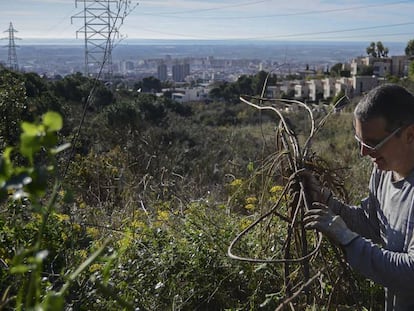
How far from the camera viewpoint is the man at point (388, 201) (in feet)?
5.49

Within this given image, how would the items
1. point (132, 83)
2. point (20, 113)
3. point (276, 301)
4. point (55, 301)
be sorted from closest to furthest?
point (55, 301), point (276, 301), point (20, 113), point (132, 83)

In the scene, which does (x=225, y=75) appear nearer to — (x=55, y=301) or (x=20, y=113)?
(x=20, y=113)

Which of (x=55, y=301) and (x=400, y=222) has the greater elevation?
(x=55, y=301)

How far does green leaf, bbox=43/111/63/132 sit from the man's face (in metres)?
1.35

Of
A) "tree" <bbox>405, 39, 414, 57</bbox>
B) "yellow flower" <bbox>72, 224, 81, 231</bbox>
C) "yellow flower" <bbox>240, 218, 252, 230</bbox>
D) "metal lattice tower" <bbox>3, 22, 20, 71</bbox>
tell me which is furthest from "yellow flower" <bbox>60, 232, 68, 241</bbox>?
"tree" <bbox>405, 39, 414, 57</bbox>

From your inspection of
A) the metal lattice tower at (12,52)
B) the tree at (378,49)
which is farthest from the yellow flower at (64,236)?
the tree at (378,49)

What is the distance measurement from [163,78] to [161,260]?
40526mm

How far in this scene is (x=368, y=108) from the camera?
1.74m

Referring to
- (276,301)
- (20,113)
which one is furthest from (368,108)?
(20,113)

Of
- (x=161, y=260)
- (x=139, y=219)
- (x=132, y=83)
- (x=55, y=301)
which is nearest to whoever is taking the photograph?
(x=55, y=301)

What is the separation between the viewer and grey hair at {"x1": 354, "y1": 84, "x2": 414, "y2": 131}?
5.67 ft

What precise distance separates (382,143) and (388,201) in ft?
0.81

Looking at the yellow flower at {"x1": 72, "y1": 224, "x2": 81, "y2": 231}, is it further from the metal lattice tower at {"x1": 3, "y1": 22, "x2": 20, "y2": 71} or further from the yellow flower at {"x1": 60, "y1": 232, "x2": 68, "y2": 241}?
the metal lattice tower at {"x1": 3, "y1": 22, "x2": 20, "y2": 71}

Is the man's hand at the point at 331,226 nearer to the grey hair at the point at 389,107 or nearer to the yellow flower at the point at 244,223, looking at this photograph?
the grey hair at the point at 389,107
